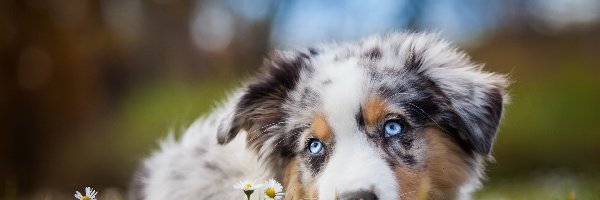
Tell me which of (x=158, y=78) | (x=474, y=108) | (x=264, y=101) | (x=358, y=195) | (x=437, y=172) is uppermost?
(x=158, y=78)

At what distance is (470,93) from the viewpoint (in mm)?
3963

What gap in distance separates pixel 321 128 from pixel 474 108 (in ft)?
2.43

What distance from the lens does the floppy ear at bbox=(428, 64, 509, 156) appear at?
3881mm

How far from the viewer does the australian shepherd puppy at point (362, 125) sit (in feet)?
12.0

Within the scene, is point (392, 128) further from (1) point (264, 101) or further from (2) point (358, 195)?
(1) point (264, 101)

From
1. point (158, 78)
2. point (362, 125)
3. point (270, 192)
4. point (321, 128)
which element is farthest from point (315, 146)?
point (158, 78)

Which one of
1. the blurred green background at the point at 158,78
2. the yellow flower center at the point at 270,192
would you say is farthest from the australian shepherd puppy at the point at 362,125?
the blurred green background at the point at 158,78

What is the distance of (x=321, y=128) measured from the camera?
12.4 feet

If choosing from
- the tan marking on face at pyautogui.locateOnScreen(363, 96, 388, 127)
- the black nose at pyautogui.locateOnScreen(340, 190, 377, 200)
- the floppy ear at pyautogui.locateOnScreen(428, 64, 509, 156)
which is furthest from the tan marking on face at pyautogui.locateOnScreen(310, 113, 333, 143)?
the floppy ear at pyautogui.locateOnScreen(428, 64, 509, 156)

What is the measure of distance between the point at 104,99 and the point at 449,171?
6624 mm

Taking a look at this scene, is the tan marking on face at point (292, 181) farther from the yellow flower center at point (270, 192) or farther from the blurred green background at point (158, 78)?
the blurred green background at point (158, 78)

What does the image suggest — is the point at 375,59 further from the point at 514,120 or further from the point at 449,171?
the point at 514,120

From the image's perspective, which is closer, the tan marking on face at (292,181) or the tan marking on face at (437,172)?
the tan marking on face at (437,172)

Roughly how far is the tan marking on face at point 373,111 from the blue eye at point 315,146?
0.27m
